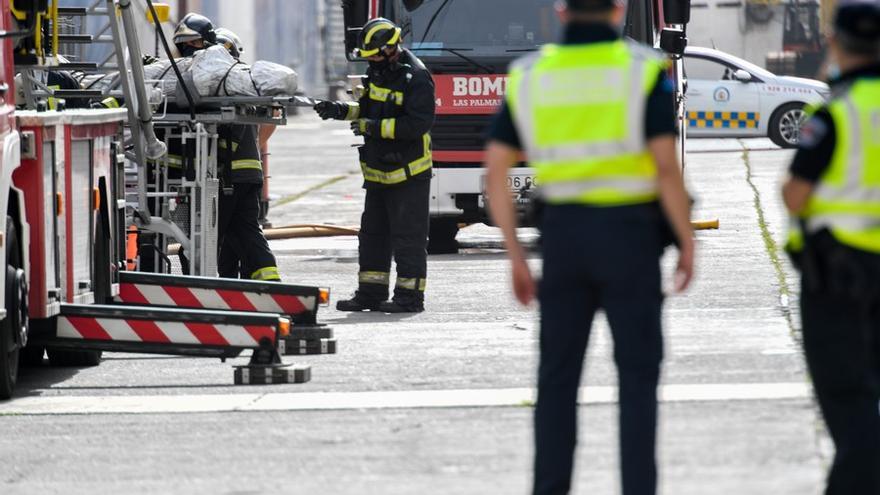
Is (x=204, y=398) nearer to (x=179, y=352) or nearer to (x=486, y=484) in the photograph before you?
(x=179, y=352)

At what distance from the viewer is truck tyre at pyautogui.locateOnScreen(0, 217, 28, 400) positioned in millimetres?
9211

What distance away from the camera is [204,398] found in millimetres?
9258

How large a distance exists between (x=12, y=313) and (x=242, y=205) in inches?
162

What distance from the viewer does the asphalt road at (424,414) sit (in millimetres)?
7090

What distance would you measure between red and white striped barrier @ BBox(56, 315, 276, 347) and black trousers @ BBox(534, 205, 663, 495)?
13.1 feet

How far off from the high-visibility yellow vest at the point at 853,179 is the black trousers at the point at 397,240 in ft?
24.7

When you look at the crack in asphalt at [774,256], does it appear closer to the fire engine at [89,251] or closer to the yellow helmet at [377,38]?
the fire engine at [89,251]

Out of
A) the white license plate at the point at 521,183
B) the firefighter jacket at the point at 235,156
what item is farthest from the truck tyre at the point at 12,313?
the white license plate at the point at 521,183

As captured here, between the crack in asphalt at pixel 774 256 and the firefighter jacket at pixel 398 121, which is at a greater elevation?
the firefighter jacket at pixel 398 121

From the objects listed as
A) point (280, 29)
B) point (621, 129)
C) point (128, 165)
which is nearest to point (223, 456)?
point (621, 129)

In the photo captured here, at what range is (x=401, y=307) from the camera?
1288 cm

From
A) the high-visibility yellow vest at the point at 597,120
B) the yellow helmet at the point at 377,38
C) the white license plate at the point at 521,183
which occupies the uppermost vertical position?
the high-visibility yellow vest at the point at 597,120

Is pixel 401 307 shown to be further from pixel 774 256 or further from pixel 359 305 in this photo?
pixel 774 256

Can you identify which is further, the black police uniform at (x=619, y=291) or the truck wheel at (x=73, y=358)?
the truck wheel at (x=73, y=358)
